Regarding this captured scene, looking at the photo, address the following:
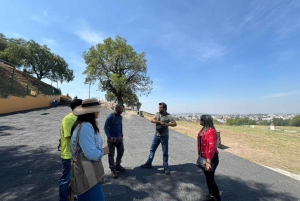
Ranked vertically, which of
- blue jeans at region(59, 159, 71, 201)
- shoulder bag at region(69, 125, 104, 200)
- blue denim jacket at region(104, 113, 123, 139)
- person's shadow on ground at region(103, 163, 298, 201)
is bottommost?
person's shadow on ground at region(103, 163, 298, 201)

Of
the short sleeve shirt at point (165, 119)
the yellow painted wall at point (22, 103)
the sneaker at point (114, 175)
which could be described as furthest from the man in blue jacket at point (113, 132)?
the yellow painted wall at point (22, 103)

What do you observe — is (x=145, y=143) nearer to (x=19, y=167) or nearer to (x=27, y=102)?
(x=19, y=167)

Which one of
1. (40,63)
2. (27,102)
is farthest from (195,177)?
(40,63)

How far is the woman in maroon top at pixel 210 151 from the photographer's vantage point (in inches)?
122

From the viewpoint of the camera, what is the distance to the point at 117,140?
4188 mm

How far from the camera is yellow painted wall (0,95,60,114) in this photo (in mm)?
13516

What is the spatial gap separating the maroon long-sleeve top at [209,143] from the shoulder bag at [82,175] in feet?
6.88

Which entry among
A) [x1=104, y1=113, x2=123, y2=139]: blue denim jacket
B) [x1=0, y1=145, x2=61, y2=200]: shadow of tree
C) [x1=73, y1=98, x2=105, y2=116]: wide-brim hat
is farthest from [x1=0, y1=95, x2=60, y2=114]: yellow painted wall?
[x1=73, y1=98, x2=105, y2=116]: wide-brim hat

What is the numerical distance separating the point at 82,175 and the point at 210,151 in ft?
7.47

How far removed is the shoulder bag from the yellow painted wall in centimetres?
1566

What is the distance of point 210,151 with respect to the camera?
3.11m

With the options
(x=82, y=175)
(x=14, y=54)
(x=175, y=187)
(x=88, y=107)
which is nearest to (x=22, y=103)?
(x=175, y=187)

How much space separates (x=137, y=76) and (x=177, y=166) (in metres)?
28.2

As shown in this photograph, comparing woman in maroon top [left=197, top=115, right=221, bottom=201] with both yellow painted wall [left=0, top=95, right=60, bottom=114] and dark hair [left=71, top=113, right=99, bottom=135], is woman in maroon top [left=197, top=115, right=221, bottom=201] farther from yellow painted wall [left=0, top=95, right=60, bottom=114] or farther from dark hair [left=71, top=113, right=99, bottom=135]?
yellow painted wall [left=0, top=95, right=60, bottom=114]
